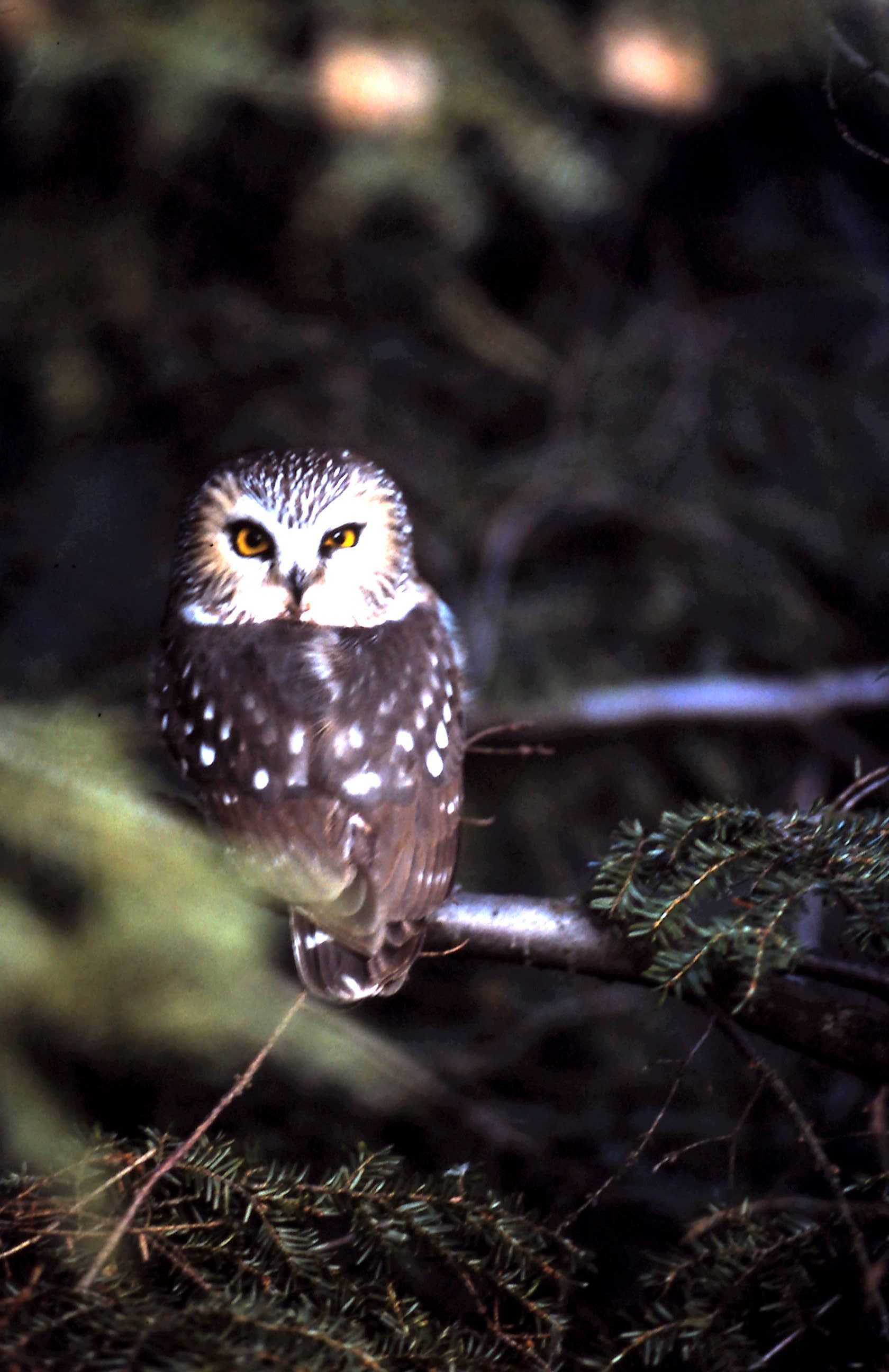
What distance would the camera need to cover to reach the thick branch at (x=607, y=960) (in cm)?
153

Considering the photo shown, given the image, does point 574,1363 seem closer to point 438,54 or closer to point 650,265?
point 438,54

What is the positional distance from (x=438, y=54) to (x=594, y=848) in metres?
1.95

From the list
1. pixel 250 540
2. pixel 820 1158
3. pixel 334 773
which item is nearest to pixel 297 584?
pixel 250 540

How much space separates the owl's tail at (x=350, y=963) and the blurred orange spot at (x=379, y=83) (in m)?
1.60

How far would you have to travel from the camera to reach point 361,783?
1882 mm

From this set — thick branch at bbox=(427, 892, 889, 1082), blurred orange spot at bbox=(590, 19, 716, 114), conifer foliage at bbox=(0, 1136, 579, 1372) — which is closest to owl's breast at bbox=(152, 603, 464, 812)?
thick branch at bbox=(427, 892, 889, 1082)

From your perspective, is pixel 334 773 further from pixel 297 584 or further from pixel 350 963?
pixel 297 584

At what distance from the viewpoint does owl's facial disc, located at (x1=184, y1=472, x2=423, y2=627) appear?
2104mm

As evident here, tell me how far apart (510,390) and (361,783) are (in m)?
1.96

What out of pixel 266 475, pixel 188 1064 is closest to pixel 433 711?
pixel 266 475

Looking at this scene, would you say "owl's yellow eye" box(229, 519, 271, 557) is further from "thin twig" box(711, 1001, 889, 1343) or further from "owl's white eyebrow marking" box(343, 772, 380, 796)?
"thin twig" box(711, 1001, 889, 1343)

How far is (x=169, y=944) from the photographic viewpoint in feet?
3.49

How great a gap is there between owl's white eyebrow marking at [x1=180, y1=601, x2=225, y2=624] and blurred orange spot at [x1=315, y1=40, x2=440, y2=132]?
1070mm

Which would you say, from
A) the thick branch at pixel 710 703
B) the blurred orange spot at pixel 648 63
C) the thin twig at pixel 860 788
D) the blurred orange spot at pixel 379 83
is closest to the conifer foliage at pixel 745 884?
the thin twig at pixel 860 788
